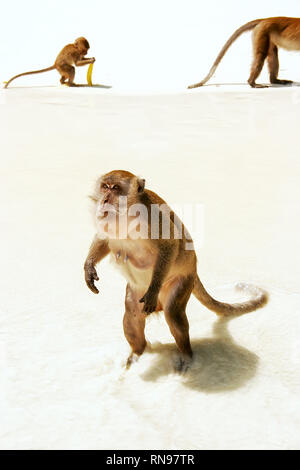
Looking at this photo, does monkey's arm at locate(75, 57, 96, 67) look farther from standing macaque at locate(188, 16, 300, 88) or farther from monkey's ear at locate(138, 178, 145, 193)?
monkey's ear at locate(138, 178, 145, 193)

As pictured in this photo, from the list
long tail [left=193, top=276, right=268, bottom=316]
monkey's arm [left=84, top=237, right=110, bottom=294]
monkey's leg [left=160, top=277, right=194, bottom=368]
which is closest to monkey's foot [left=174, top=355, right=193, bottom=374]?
monkey's leg [left=160, top=277, right=194, bottom=368]

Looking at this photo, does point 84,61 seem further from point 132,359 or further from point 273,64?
point 132,359

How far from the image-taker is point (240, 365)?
261 centimetres

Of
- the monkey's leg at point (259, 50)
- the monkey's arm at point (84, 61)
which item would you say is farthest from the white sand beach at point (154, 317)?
the monkey's arm at point (84, 61)

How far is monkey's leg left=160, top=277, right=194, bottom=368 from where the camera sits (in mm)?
2443

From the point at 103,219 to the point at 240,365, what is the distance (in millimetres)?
949

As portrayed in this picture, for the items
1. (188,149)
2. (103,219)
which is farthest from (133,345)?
(188,149)

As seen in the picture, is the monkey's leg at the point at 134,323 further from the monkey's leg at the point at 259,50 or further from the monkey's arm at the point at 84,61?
the monkey's arm at the point at 84,61

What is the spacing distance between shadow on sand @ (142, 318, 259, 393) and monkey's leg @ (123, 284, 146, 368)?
3.9 inches

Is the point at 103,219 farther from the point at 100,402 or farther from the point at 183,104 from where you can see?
the point at 183,104

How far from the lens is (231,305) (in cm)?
303

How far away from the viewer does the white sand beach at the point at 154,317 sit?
224 cm

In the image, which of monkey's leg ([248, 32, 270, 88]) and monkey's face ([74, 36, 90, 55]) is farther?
monkey's face ([74, 36, 90, 55])

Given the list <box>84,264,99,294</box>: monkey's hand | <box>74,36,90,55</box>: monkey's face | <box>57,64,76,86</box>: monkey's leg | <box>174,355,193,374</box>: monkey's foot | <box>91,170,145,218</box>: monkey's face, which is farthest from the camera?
<box>57,64,76,86</box>: monkey's leg
